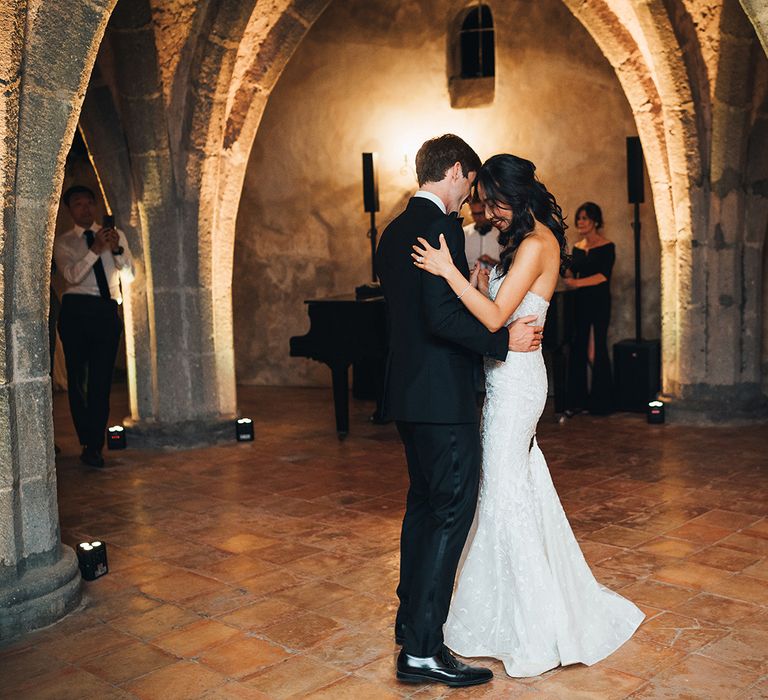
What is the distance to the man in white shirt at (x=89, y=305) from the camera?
23.7 feet

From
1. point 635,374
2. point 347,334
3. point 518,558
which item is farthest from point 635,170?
point 518,558

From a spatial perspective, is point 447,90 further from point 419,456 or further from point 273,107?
point 419,456

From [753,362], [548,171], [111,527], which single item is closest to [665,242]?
[753,362]

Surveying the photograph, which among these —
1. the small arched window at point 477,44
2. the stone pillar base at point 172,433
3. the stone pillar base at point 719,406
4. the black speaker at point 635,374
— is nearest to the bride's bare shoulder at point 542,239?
the stone pillar base at point 172,433


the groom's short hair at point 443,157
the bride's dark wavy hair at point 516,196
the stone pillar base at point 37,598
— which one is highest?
the groom's short hair at point 443,157

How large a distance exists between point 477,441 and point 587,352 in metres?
5.81

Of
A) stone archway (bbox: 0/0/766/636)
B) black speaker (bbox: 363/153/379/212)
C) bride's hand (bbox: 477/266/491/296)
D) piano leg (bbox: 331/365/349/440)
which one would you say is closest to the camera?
bride's hand (bbox: 477/266/491/296)

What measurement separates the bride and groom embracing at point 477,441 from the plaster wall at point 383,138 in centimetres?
623

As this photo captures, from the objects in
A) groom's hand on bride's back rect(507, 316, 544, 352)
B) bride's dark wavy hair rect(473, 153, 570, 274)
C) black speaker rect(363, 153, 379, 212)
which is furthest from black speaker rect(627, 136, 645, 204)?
groom's hand on bride's back rect(507, 316, 544, 352)

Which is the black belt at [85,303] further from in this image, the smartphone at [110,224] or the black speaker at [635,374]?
the black speaker at [635,374]

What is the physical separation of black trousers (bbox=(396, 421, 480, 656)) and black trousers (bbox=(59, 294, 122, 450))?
13.6 ft

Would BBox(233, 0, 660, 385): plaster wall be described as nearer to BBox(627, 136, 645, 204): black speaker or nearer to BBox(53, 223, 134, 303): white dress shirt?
BBox(627, 136, 645, 204): black speaker

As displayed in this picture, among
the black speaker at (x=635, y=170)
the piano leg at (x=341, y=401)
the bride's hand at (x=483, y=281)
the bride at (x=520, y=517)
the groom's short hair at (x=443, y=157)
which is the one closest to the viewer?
the groom's short hair at (x=443, y=157)

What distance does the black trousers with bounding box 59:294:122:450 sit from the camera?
7266 mm
